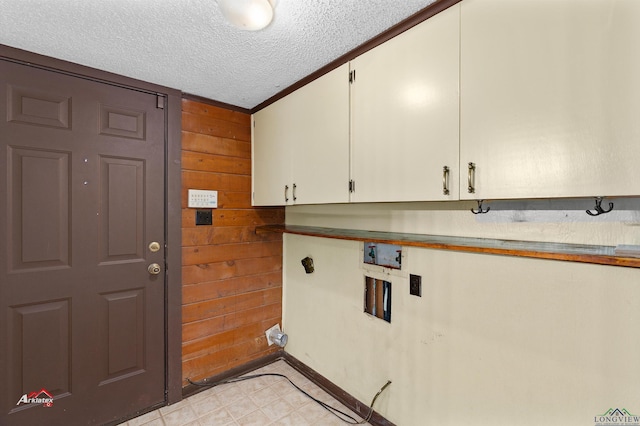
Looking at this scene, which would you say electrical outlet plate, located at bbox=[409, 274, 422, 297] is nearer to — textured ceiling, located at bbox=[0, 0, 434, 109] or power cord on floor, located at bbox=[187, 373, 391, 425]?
power cord on floor, located at bbox=[187, 373, 391, 425]

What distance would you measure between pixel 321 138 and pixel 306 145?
146mm

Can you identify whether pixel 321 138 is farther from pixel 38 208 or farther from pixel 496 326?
pixel 38 208

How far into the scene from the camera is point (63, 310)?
1.67 metres

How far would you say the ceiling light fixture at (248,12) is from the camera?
1134 mm

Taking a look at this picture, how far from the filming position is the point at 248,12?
1.16m

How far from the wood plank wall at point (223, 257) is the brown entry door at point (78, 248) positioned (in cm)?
20

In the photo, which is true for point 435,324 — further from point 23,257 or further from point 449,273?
point 23,257

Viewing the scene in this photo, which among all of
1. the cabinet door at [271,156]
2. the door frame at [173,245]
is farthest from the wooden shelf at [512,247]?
the door frame at [173,245]

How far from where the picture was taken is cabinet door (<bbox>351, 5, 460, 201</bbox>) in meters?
1.17

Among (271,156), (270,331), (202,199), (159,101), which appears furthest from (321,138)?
(270,331)

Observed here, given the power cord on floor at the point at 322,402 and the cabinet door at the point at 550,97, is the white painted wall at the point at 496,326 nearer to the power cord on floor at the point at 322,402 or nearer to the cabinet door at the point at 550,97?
the power cord on floor at the point at 322,402

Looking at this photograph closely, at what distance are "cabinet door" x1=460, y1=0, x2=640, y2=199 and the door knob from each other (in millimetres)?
1907

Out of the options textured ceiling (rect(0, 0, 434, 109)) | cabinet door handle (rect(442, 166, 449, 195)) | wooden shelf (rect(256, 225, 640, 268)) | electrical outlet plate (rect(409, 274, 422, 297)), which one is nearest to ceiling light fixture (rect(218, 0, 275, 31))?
textured ceiling (rect(0, 0, 434, 109))

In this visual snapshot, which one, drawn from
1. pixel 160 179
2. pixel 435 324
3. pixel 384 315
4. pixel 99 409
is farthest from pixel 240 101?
pixel 99 409
